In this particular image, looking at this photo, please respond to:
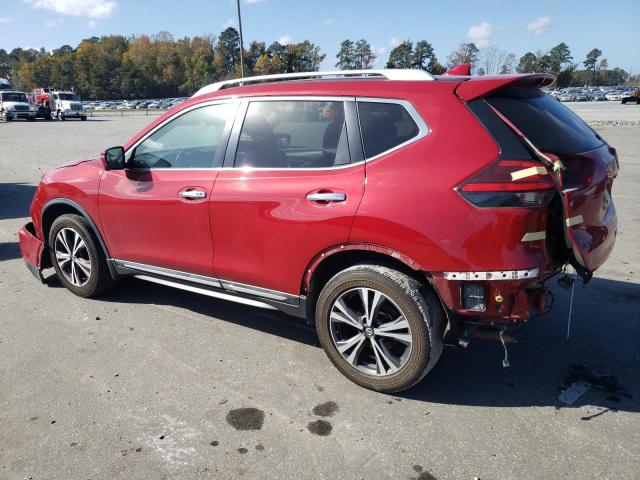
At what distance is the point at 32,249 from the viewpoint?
5062 mm

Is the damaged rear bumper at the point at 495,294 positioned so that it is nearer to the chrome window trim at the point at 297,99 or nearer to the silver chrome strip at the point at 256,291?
the chrome window trim at the point at 297,99

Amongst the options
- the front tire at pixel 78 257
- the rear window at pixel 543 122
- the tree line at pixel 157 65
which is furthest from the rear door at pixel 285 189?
the tree line at pixel 157 65

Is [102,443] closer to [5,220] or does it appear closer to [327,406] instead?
[327,406]

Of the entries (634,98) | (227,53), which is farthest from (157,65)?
(634,98)

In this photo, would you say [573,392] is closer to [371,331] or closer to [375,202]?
[371,331]

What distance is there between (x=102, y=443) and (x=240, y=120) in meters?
2.26

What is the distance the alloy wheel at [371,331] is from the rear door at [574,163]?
109cm

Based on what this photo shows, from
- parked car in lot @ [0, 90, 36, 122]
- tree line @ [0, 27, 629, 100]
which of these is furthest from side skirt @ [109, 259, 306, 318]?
tree line @ [0, 27, 629, 100]

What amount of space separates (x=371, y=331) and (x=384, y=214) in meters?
0.77

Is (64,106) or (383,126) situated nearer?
(383,126)

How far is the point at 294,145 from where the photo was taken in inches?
136

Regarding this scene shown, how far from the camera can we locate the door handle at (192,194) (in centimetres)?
369

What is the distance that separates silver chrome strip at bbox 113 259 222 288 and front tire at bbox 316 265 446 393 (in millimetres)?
986

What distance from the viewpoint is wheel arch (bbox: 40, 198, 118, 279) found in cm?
449
